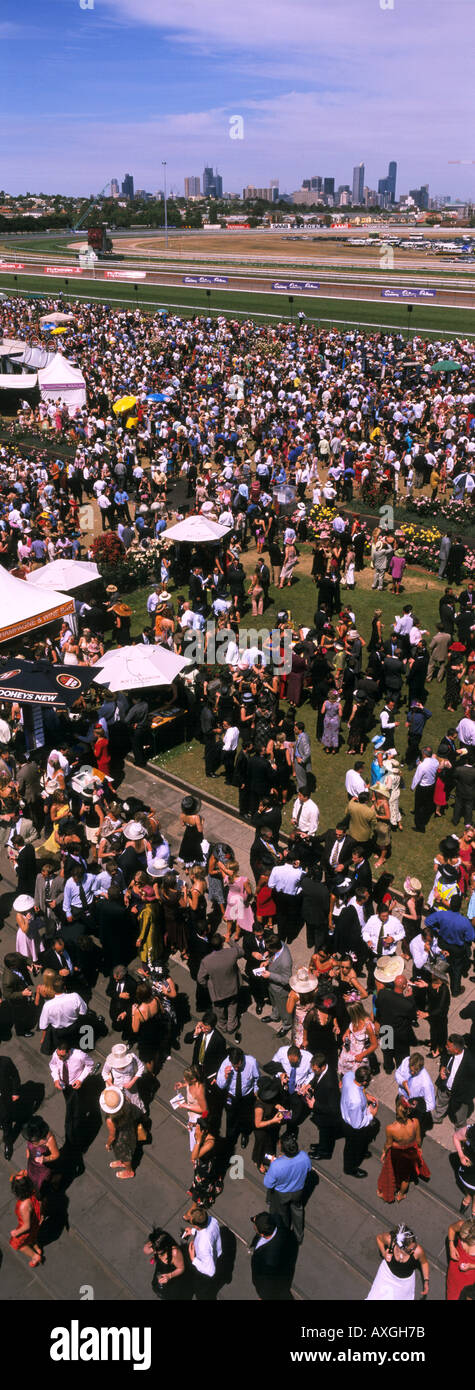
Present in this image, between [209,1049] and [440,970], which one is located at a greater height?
[440,970]

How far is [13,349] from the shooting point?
42094 millimetres

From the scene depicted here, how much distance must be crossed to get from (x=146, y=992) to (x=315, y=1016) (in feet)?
5.20

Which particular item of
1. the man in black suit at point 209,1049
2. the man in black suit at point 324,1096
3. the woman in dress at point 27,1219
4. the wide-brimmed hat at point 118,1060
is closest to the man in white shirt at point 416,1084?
the man in black suit at point 324,1096

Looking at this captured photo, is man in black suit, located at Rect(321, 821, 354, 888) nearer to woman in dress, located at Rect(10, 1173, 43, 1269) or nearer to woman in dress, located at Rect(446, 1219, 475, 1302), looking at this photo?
woman in dress, located at Rect(446, 1219, 475, 1302)

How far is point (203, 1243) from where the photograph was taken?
5.68 m

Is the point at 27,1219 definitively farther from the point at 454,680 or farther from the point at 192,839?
the point at 454,680

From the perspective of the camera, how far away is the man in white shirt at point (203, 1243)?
5570 millimetres

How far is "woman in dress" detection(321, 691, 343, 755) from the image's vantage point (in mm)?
12898

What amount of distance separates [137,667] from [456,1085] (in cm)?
789

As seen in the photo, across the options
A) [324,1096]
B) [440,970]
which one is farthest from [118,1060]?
[440,970]

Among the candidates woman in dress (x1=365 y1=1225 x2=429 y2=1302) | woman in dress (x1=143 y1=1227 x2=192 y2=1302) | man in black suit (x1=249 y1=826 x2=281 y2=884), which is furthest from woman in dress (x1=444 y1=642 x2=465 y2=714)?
woman in dress (x1=143 y1=1227 x2=192 y2=1302)

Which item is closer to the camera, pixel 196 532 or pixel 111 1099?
pixel 111 1099

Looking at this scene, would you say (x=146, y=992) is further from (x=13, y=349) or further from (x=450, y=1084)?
(x=13, y=349)
